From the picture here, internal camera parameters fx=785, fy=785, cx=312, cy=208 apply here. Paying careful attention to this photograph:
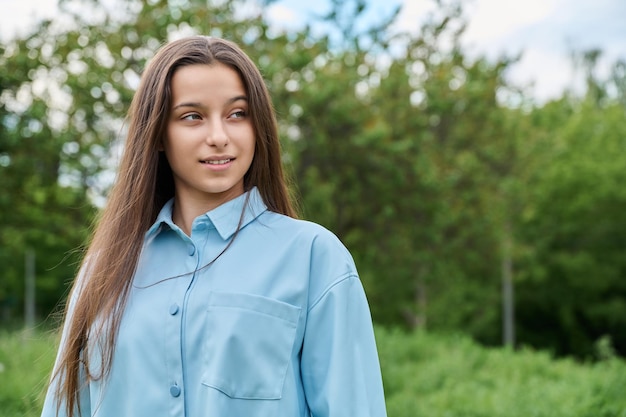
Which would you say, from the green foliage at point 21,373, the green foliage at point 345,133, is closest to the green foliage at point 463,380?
the green foliage at point 21,373

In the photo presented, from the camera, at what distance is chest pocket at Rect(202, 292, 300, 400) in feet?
5.10

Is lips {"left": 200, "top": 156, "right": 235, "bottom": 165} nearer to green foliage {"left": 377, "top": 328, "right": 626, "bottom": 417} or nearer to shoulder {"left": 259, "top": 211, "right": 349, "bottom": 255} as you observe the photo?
shoulder {"left": 259, "top": 211, "right": 349, "bottom": 255}

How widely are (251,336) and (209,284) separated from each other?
Answer: 0.49ft

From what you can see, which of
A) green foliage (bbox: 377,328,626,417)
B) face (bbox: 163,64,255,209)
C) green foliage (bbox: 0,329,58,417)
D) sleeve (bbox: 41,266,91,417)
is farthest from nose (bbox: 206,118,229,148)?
green foliage (bbox: 377,328,626,417)

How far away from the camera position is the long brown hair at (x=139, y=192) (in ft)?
5.53

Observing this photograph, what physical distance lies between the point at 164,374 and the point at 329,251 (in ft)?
1.38

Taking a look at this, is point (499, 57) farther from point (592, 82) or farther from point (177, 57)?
point (592, 82)

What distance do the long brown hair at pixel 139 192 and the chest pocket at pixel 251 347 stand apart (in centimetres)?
26

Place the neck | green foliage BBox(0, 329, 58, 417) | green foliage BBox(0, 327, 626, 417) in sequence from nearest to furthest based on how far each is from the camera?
the neck
green foliage BBox(0, 329, 58, 417)
green foliage BBox(0, 327, 626, 417)

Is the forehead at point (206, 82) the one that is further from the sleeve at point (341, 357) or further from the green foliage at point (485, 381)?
the green foliage at point (485, 381)

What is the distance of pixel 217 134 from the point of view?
1638 mm

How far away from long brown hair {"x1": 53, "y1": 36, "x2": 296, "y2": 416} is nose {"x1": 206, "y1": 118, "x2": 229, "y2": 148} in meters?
0.08

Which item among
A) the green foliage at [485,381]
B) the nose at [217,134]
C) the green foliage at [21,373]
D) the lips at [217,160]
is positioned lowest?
the green foliage at [485,381]

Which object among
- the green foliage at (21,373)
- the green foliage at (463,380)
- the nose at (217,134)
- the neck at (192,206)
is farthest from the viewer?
the green foliage at (463,380)
